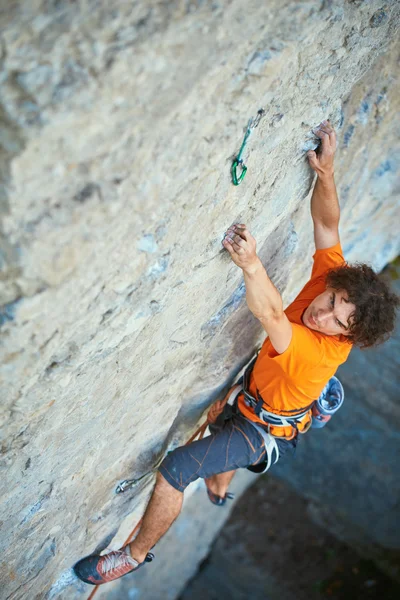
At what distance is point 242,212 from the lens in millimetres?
1556

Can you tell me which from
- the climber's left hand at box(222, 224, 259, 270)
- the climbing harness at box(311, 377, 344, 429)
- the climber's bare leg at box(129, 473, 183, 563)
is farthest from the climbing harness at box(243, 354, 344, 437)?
the climber's left hand at box(222, 224, 259, 270)

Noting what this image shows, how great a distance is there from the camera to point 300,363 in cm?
175

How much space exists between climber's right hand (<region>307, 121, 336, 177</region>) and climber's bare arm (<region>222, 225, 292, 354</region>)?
42 cm

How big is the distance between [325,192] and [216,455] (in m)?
1.11

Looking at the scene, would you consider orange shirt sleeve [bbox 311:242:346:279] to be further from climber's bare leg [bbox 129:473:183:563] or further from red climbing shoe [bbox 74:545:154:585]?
red climbing shoe [bbox 74:545:154:585]

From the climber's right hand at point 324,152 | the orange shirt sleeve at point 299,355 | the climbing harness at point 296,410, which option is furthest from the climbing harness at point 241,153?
the climbing harness at point 296,410

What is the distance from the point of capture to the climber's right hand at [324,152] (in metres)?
1.73

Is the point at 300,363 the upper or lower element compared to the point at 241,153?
lower

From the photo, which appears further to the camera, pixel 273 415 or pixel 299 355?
pixel 273 415

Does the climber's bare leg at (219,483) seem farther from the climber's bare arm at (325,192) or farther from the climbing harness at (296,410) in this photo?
the climber's bare arm at (325,192)

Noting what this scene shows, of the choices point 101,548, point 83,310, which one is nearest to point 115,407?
point 83,310

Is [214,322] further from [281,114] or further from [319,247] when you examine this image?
[281,114]

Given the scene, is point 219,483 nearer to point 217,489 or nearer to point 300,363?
point 217,489

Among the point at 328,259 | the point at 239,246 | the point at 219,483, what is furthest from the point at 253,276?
the point at 219,483
